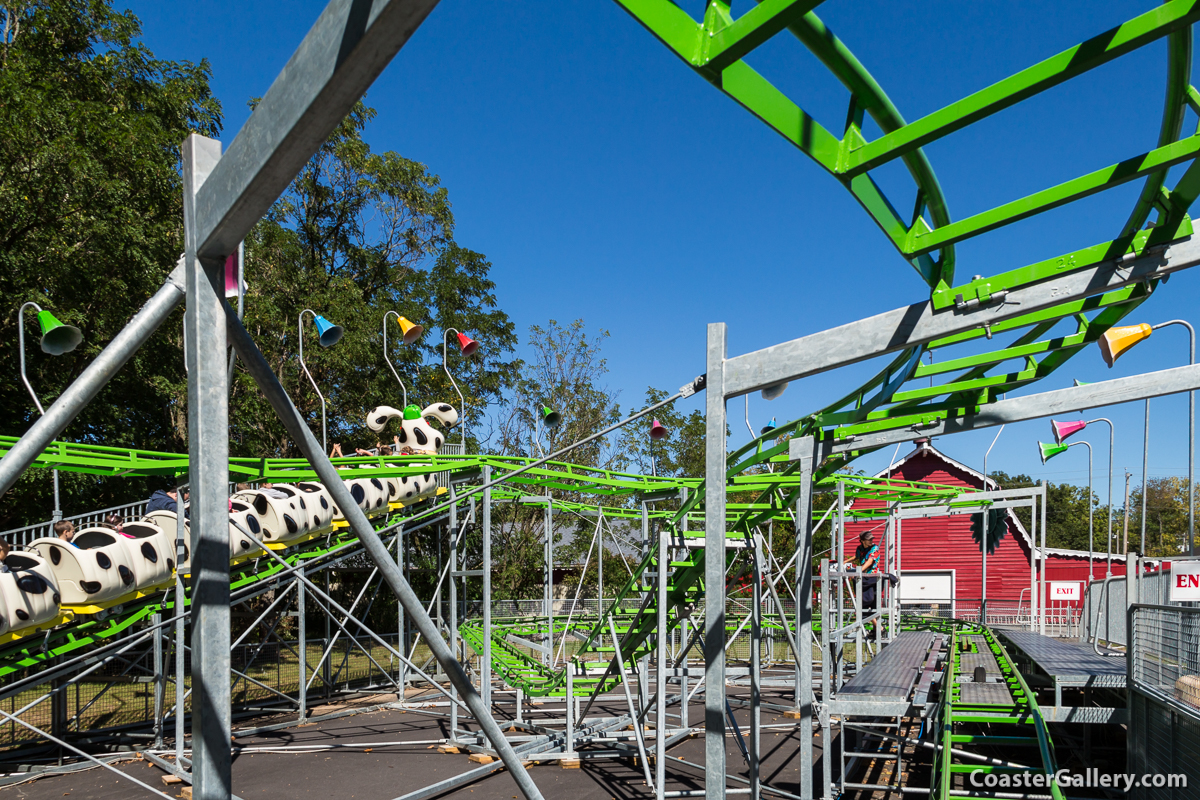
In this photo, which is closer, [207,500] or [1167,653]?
[207,500]

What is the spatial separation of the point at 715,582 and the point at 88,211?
1951cm

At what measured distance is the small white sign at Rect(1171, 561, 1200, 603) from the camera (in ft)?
34.2

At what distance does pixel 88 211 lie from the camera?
61.2 feet

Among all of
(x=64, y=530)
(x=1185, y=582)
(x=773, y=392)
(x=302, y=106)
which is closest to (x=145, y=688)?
(x=64, y=530)

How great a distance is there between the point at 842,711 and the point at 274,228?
1021 inches

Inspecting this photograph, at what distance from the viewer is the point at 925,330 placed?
4.02 meters

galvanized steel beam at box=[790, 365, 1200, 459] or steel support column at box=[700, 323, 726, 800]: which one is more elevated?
galvanized steel beam at box=[790, 365, 1200, 459]

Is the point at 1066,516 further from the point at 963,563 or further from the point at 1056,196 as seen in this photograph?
the point at 1056,196

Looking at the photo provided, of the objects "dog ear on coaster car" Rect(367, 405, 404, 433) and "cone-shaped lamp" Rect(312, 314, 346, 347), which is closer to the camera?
"cone-shaped lamp" Rect(312, 314, 346, 347)

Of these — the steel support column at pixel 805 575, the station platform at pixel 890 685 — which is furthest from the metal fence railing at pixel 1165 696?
the steel support column at pixel 805 575

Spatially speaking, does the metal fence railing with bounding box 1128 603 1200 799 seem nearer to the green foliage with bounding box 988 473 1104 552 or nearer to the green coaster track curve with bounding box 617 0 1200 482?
the green coaster track curve with bounding box 617 0 1200 482

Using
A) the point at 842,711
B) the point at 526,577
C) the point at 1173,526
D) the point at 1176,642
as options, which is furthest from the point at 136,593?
the point at 1173,526

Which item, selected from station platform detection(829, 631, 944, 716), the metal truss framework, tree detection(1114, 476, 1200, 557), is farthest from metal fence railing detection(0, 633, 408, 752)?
tree detection(1114, 476, 1200, 557)

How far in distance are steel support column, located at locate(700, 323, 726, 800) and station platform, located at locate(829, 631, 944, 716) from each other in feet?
11.3
